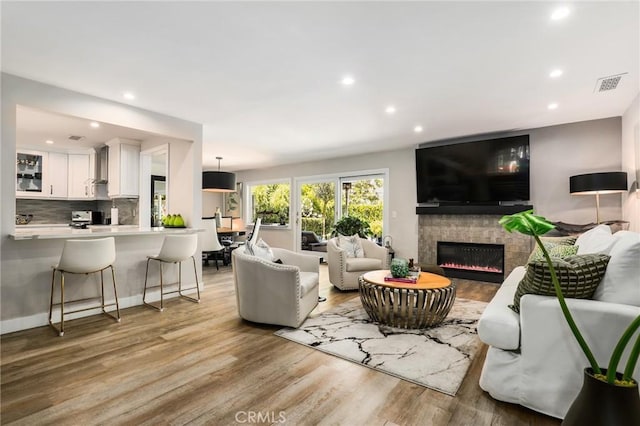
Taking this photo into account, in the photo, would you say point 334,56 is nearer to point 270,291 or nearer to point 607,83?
point 270,291

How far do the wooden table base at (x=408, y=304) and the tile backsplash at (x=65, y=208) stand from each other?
4.72 metres

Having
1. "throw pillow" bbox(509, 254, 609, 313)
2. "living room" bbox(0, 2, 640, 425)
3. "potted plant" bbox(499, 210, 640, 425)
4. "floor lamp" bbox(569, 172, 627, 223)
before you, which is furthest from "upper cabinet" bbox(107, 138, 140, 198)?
"floor lamp" bbox(569, 172, 627, 223)

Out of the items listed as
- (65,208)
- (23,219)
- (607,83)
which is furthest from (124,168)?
(607,83)

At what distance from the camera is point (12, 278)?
3104 mm

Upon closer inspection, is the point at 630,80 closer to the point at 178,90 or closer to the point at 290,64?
the point at 290,64

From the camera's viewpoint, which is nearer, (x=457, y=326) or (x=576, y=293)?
(x=576, y=293)

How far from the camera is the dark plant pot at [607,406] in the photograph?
1.30 m

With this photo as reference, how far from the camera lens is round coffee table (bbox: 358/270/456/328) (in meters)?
2.90

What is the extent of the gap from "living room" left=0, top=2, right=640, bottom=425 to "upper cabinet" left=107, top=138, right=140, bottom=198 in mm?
1105

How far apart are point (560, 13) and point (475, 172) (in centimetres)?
340

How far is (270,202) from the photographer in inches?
348

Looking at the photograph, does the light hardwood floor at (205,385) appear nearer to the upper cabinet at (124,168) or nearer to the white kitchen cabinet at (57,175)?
the upper cabinet at (124,168)

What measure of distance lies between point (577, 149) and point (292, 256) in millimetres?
4409

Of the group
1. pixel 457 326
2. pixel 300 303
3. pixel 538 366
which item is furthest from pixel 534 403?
pixel 300 303
